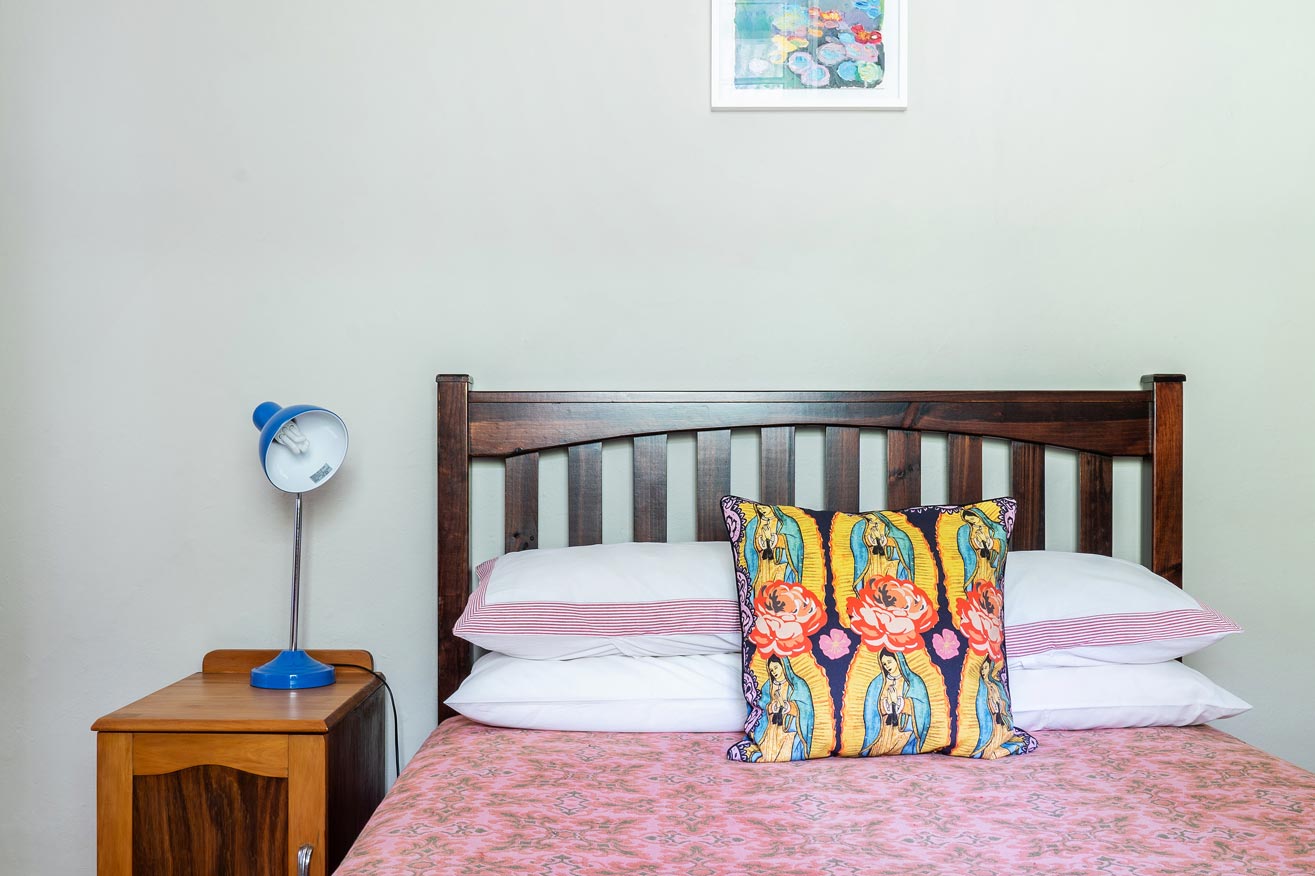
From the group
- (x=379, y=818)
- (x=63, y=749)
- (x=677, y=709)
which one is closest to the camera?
(x=379, y=818)

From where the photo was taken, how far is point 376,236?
2.02 meters

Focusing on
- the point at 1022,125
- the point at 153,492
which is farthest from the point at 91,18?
the point at 1022,125

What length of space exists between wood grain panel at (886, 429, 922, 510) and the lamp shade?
42.7 inches

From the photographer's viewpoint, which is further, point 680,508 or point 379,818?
point 680,508

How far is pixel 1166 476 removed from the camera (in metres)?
1.97

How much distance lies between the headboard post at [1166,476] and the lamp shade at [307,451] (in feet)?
5.35

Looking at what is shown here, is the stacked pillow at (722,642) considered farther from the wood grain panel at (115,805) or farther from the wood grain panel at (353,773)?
the wood grain panel at (115,805)

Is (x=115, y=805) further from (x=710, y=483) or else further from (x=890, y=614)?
(x=890, y=614)

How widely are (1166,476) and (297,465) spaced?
1.74m

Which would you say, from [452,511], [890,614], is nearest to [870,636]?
[890,614]

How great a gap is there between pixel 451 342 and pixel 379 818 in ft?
3.44

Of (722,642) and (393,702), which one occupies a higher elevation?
(722,642)

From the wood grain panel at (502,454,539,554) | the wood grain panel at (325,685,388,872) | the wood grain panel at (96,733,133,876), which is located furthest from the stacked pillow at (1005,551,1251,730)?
the wood grain panel at (96,733,133,876)

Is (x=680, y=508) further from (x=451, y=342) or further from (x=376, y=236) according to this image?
(x=376, y=236)
